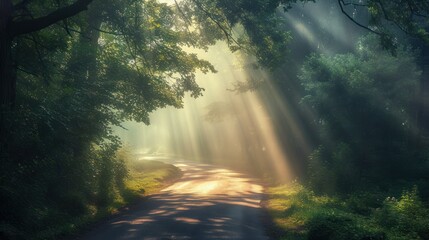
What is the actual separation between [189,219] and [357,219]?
22.1 ft

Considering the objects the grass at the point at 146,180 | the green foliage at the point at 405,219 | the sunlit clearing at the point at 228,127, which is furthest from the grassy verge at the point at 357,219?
the sunlit clearing at the point at 228,127

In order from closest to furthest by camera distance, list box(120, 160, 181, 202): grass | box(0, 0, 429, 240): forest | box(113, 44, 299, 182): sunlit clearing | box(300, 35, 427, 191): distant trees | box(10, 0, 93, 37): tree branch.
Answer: box(10, 0, 93, 37): tree branch
box(0, 0, 429, 240): forest
box(300, 35, 427, 191): distant trees
box(120, 160, 181, 202): grass
box(113, 44, 299, 182): sunlit clearing

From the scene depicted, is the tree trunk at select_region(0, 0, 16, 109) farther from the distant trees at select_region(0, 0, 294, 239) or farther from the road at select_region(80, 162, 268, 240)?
the road at select_region(80, 162, 268, 240)

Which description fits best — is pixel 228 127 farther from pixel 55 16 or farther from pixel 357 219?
pixel 55 16

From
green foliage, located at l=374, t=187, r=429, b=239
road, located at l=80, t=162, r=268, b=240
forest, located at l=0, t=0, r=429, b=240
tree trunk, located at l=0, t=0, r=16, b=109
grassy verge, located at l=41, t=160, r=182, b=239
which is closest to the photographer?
tree trunk, located at l=0, t=0, r=16, b=109

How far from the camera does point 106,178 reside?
2172 cm

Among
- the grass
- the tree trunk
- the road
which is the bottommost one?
the road

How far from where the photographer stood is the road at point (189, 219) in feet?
44.9

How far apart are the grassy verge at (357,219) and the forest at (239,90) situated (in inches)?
2.6

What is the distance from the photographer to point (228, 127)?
240ft

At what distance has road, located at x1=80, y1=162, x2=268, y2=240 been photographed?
539 inches

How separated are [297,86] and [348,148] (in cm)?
1386

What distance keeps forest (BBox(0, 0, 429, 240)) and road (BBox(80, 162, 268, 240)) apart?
1.04 meters

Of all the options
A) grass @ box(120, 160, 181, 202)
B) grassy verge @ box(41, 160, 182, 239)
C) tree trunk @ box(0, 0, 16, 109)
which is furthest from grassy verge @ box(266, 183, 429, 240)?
tree trunk @ box(0, 0, 16, 109)
